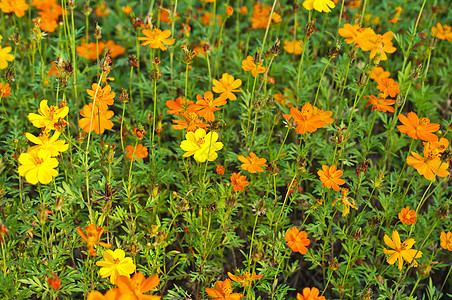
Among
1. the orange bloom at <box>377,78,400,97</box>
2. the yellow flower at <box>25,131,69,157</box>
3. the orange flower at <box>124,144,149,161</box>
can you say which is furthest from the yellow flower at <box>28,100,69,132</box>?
the orange bloom at <box>377,78,400,97</box>

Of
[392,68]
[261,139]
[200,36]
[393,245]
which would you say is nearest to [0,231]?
[261,139]

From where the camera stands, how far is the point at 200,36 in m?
3.31

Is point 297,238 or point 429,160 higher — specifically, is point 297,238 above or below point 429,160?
below

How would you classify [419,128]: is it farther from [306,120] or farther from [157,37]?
[157,37]

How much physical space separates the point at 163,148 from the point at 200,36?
140cm

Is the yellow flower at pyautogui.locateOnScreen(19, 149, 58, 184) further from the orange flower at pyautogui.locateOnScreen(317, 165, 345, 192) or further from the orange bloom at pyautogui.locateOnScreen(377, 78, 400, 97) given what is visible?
the orange bloom at pyautogui.locateOnScreen(377, 78, 400, 97)

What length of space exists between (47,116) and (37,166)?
0.99 ft

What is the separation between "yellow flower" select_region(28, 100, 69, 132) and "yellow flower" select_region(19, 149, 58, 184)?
19cm

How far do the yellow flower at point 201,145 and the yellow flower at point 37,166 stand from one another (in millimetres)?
526

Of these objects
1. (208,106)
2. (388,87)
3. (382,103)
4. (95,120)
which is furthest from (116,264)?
(388,87)

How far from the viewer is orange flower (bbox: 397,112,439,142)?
1912mm

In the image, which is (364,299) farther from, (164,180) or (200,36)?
(200,36)

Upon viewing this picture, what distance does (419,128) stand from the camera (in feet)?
6.40

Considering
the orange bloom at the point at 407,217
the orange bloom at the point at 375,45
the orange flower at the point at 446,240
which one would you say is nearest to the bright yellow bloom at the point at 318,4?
the orange bloom at the point at 375,45
